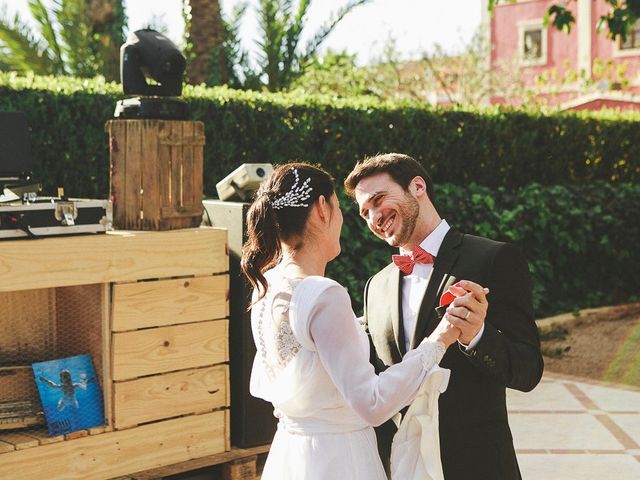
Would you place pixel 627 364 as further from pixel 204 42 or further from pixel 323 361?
pixel 323 361

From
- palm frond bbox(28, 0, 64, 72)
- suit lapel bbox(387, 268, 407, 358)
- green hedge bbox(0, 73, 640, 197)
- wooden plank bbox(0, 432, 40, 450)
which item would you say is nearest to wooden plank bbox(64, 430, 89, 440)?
wooden plank bbox(0, 432, 40, 450)

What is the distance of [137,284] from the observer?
398cm

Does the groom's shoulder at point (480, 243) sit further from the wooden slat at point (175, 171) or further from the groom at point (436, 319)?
the wooden slat at point (175, 171)

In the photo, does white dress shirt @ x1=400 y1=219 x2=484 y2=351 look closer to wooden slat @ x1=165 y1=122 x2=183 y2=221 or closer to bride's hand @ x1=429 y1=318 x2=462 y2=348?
bride's hand @ x1=429 y1=318 x2=462 y2=348

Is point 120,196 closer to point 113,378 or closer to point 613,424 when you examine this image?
point 113,378

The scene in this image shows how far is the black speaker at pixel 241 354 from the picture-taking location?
4.36m

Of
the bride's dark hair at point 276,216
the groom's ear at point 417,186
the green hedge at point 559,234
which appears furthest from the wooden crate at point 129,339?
the green hedge at point 559,234

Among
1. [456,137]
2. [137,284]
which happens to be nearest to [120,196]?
[137,284]

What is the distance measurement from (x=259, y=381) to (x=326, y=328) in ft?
1.72

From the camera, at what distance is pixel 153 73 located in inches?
166

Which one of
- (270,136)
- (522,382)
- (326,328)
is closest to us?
(326,328)

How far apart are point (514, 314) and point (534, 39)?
30518mm

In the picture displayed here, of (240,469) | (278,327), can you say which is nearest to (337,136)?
(240,469)

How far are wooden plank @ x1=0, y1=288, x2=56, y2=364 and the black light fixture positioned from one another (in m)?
1.03
